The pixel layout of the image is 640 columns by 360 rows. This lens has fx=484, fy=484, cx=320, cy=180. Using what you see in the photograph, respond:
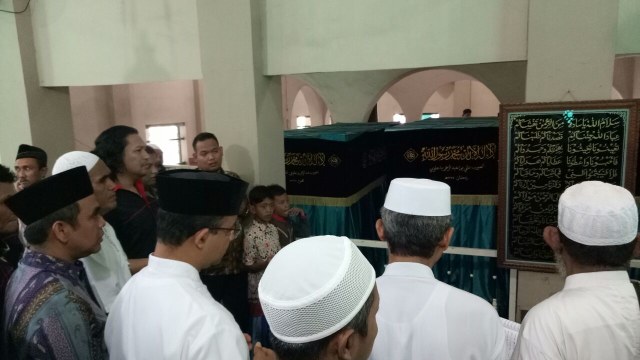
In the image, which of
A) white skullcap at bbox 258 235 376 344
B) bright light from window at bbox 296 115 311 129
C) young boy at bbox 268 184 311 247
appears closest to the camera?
white skullcap at bbox 258 235 376 344

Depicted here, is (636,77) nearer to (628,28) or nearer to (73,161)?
(628,28)

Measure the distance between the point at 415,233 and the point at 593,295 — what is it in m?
0.49

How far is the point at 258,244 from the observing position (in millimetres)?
2914

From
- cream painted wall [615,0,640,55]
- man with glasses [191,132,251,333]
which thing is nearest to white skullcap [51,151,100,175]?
man with glasses [191,132,251,333]

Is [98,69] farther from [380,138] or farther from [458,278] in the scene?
[458,278]

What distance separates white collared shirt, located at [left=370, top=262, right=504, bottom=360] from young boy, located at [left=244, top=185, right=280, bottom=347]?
1637 mm

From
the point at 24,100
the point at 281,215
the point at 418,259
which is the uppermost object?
the point at 24,100

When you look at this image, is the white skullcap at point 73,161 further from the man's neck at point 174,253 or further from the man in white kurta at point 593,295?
the man in white kurta at point 593,295

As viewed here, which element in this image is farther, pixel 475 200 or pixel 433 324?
pixel 475 200

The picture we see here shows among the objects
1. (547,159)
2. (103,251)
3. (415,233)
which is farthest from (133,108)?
(415,233)

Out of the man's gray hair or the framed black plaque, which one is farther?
the framed black plaque

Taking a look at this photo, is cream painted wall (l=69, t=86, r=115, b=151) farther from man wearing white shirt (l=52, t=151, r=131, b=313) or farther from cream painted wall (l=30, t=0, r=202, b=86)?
man wearing white shirt (l=52, t=151, r=131, b=313)

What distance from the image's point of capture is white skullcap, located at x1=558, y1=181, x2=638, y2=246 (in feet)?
4.25

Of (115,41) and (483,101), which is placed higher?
(115,41)
